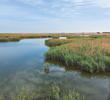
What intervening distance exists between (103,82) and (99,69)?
174cm

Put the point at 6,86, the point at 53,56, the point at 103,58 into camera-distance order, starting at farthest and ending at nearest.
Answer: the point at 53,56
the point at 103,58
the point at 6,86

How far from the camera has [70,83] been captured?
279 inches

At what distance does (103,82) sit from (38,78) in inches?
176

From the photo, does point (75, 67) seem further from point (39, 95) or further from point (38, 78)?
point (39, 95)

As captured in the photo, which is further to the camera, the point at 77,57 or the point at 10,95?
the point at 77,57

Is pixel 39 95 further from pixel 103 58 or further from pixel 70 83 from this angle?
pixel 103 58

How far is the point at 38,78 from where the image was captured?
311 inches

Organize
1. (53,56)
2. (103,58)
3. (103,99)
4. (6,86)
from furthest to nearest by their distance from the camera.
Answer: (53,56) < (103,58) < (6,86) < (103,99)

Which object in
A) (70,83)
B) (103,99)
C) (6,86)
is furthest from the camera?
(70,83)

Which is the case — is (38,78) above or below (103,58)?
below

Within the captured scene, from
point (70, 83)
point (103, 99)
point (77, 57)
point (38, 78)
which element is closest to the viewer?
point (103, 99)

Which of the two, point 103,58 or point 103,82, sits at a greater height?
point 103,58

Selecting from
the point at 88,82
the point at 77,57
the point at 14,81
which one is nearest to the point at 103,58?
the point at 77,57

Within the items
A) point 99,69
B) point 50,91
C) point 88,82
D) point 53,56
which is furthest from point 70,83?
point 53,56
